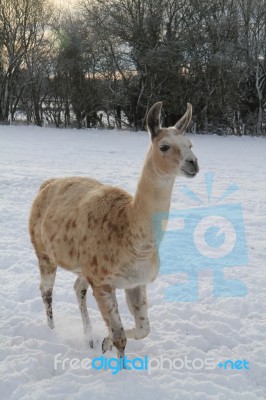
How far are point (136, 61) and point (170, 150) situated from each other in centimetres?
2279

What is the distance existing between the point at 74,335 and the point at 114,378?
0.82m

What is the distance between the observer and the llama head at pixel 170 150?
9.15ft

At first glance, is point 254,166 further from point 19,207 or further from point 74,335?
point 74,335

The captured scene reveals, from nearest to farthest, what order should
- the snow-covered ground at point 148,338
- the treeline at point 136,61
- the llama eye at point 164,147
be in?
the llama eye at point 164,147 < the snow-covered ground at point 148,338 < the treeline at point 136,61

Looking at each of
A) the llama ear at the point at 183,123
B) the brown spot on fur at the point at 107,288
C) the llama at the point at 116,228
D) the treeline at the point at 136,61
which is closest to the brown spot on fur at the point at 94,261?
the llama at the point at 116,228

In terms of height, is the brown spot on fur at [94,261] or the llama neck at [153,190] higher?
the llama neck at [153,190]

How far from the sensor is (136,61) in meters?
24.4

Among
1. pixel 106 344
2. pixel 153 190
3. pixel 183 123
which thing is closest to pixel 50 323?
pixel 106 344

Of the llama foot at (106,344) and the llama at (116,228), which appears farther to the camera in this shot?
the llama foot at (106,344)

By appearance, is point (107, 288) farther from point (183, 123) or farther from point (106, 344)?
point (183, 123)

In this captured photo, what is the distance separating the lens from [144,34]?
78.4 feet

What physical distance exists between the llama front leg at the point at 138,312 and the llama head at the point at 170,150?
3.80 ft

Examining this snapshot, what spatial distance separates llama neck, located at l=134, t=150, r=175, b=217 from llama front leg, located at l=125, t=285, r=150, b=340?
32.7 inches

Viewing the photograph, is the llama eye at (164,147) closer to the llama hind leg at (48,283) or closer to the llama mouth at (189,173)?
the llama mouth at (189,173)
